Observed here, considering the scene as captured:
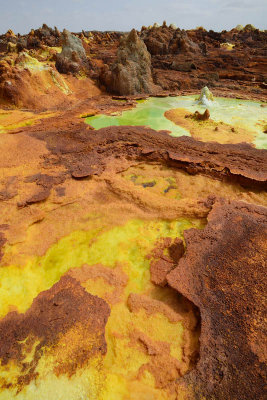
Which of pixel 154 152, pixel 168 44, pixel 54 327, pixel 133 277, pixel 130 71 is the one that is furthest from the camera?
pixel 168 44

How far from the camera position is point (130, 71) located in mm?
9164

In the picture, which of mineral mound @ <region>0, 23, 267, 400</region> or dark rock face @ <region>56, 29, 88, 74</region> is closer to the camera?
mineral mound @ <region>0, 23, 267, 400</region>

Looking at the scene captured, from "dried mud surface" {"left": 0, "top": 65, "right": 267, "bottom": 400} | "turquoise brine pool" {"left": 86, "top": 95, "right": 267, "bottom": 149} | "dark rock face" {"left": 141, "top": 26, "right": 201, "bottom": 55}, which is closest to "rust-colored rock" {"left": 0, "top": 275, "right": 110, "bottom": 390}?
"dried mud surface" {"left": 0, "top": 65, "right": 267, "bottom": 400}

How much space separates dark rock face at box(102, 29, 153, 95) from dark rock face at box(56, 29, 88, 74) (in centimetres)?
131

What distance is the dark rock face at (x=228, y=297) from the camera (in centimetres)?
154

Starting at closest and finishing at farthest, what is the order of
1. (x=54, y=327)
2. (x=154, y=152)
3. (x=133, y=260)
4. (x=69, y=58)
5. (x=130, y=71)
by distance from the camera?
(x=54, y=327)
(x=133, y=260)
(x=154, y=152)
(x=130, y=71)
(x=69, y=58)

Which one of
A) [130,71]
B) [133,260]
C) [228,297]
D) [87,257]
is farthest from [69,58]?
[228,297]

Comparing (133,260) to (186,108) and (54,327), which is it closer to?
(54,327)

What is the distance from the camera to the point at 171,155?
424cm

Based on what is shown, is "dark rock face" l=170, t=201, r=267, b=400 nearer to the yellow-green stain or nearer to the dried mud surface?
the dried mud surface

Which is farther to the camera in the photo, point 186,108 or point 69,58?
point 69,58

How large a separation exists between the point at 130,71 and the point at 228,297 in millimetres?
9527

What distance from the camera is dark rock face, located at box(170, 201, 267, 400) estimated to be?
5.06 ft

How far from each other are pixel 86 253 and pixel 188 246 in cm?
120
